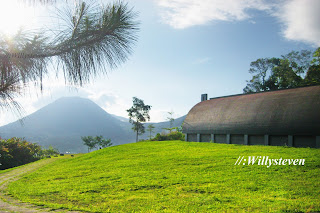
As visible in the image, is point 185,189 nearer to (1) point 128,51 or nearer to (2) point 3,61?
(1) point 128,51

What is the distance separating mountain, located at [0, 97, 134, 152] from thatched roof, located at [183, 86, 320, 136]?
100890 millimetres

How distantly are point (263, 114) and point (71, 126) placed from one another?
147 metres

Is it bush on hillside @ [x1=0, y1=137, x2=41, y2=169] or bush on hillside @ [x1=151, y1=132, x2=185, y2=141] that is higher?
bush on hillside @ [x1=151, y1=132, x2=185, y2=141]

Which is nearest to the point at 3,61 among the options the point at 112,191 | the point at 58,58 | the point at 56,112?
the point at 58,58

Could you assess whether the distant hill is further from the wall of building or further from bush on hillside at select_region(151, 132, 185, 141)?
the wall of building

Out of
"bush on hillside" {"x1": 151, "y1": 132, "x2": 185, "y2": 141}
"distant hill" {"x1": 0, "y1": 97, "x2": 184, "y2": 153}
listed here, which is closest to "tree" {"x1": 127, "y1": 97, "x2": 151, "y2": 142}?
"bush on hillside" {"x1": 151, "y1": 132, "x2": 185, "y2": 141}

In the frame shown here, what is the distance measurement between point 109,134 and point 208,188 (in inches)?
5405

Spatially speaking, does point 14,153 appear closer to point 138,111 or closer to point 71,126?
point 138,111

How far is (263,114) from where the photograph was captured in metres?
15.7

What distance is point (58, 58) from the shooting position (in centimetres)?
337

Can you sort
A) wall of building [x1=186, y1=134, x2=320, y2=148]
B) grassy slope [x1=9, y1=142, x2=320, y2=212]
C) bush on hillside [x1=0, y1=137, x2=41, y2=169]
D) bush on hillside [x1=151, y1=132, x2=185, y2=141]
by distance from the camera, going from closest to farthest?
grassy slope [x1=9, y1=142, x2=320, y2=212] < wall of building [x1=186, y1=134, x2=320, y2=148] < bush on hillside [x1=0, y1=137, x2=41, y2=169] < bush on hillside [x1=151, y1=132, x2=185, y2=141]

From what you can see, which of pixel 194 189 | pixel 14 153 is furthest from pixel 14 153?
pixel 194 189

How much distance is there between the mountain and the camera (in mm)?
114938

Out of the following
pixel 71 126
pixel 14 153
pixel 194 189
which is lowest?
pixel 14 153
